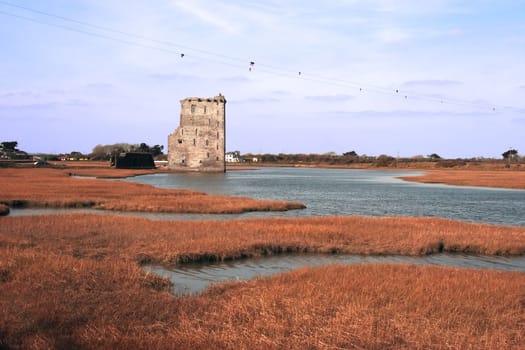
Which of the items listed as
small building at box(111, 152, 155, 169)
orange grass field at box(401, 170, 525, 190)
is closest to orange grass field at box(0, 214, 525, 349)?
orange grass field at box(401, 170, 525, 190)

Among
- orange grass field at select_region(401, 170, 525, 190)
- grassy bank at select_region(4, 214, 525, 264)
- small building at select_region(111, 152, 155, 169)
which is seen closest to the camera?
grassy bank at select_region(4, 214, 525, 264)

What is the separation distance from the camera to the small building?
105 m

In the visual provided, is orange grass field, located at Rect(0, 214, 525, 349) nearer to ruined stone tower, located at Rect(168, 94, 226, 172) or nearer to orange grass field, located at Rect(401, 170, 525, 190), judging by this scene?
orange grass field, located at Rect(401, 170, 525, 190)

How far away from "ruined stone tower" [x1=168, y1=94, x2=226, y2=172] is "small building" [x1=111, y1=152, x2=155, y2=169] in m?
22.5

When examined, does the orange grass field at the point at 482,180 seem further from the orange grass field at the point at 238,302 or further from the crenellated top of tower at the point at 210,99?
the orange grass field at the point at 238,302

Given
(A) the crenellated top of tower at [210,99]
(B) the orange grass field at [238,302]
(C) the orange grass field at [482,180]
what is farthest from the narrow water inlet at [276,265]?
(A) the crenellated top of tower at [210,99]

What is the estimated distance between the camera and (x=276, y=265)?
674 inches

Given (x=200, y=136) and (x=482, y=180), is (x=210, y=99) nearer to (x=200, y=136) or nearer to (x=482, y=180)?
(x=200, y=136)

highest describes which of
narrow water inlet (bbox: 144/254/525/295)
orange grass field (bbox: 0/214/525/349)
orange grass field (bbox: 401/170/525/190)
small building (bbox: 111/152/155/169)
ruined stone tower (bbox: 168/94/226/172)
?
ruined stone tower (bbox: 168/94/226/172)

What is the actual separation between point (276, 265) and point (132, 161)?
9396 centimetres

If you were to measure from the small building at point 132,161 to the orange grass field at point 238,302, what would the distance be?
8735 centimetres

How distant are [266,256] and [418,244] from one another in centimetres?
620

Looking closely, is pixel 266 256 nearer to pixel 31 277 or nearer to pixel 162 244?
pixel 162 244

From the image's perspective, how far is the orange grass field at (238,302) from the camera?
9.00 metres
